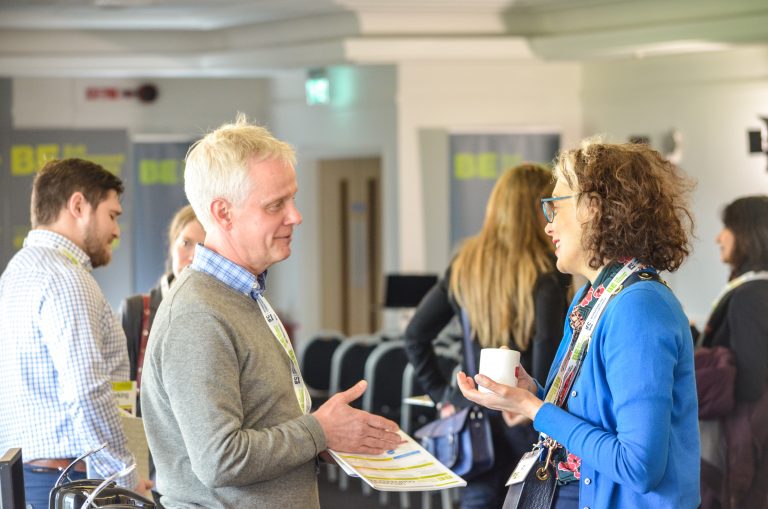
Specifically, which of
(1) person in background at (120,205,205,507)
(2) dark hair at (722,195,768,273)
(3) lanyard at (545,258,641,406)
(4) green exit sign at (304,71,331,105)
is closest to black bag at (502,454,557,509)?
(3) lanyard at (545,258,641,406)

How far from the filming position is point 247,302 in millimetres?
1894

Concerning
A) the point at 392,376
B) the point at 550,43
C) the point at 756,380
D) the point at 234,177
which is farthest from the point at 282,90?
the point at 234,177

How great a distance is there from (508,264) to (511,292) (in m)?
0.09

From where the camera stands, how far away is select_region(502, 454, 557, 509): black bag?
2.07 m

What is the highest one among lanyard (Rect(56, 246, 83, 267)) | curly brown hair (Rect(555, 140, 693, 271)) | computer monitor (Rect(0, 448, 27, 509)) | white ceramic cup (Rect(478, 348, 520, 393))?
curly brown hair (Rect(555, 140, 693, 271))

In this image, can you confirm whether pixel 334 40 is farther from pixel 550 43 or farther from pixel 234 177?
pixel 234 177

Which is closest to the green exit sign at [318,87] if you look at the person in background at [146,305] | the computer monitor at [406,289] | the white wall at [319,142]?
the white wall at [319,142]

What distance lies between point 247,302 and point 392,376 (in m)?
4.48

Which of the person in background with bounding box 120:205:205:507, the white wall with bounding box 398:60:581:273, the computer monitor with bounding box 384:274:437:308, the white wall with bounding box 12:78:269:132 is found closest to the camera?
the person in background with bounding box 120:205:205:507

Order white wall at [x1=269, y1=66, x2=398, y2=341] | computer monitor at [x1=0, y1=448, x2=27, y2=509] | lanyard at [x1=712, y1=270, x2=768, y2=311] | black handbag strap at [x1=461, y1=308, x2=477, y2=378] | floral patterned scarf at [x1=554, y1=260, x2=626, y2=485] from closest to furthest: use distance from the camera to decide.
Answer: computer monitor at [x1=0, y1=448, x2=27, y2=509] < floral patterned scarf at [x1=554, y1=260, x2=626, y2=485] < black handbag strap at [x1=461, y1=308, x2=477, y2=378] < lanyard at [x1=712, y1=270, x2=768, y2=311] < white wall at [x1=269, y1=66, x2=398, y2=341]

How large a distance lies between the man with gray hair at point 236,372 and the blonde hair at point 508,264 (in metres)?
1.15

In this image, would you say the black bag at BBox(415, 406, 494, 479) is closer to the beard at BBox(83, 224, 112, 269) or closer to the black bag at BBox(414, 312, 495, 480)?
the black bag at BBox(414, 312, 495, 480)

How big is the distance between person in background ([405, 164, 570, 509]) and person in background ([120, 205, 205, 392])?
3.25 feet

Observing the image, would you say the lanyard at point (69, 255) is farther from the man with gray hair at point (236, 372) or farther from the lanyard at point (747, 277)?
the lanyard at point (747, 277)
